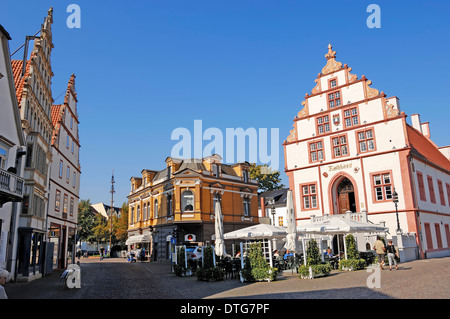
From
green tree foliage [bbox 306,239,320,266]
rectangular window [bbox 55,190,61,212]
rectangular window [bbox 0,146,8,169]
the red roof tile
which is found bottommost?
green tree foliage [bbox 306,239,320,266]

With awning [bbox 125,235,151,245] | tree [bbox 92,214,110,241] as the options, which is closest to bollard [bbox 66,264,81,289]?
awning [bbox 125,235,151,245]

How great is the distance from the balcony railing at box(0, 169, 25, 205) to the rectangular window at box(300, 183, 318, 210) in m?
25.5

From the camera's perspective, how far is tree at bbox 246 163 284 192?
63938mm

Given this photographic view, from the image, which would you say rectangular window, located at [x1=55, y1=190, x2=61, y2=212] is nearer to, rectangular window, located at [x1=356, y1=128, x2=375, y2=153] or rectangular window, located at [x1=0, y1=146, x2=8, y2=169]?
rectangular window, located at [x1=0, y1=146, x2=8, y2=169]

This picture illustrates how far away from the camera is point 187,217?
38.1 meters

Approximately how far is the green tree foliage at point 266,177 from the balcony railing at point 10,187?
49522 millimetres

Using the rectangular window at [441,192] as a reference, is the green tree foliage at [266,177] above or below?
above

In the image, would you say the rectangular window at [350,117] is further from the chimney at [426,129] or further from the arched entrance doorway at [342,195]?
the chimney at [426,129]

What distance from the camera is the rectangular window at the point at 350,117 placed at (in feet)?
107

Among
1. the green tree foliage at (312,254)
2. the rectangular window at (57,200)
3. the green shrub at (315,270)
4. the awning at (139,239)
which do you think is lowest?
the green shrub at (315,270)

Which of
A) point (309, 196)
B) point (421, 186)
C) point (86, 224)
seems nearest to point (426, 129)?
point (421, 186)

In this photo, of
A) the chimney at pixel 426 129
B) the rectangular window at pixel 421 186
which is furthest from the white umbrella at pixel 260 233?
the chimney at pixel 426 129
